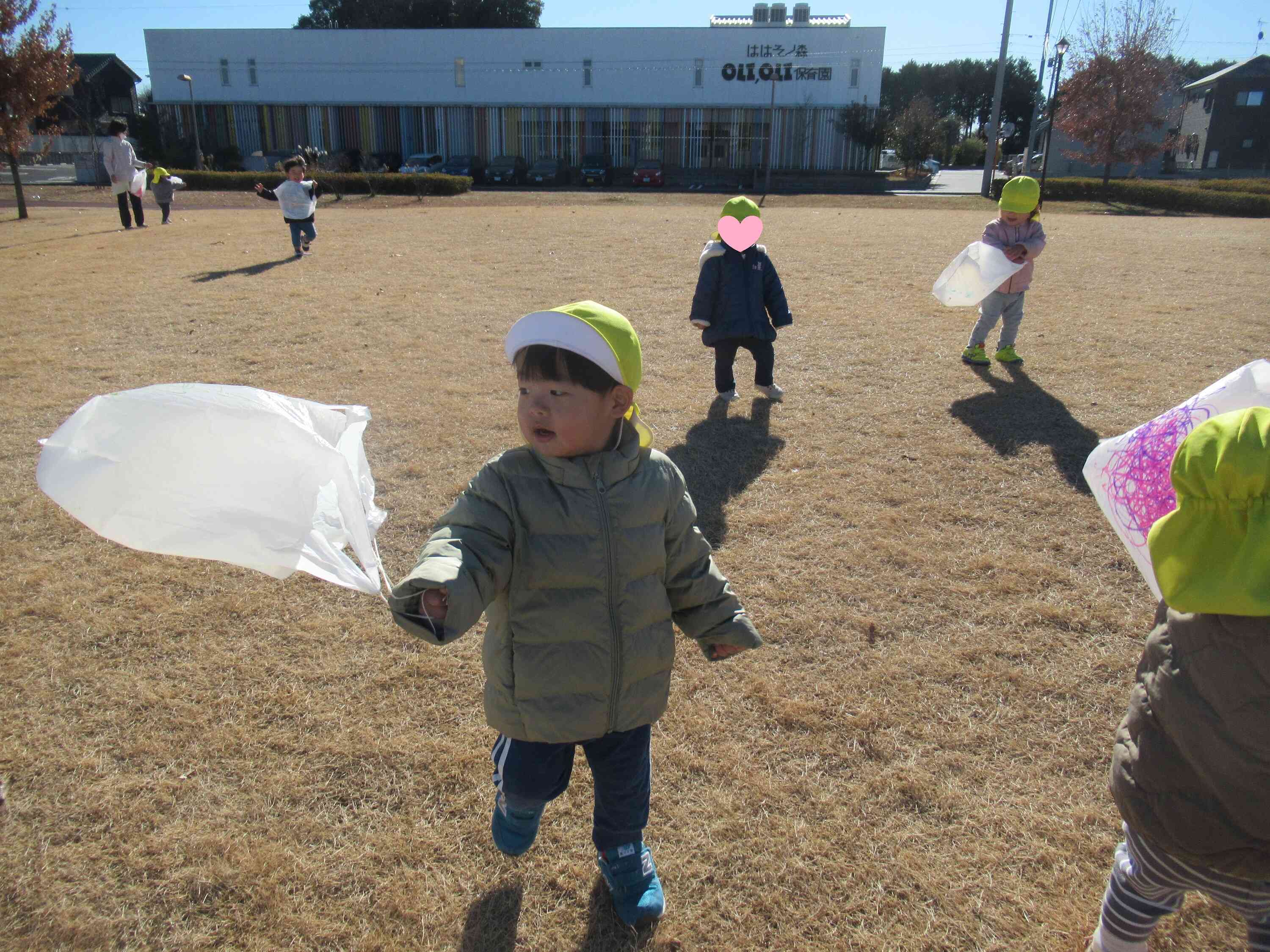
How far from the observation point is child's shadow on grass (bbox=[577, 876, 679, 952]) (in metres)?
1.91

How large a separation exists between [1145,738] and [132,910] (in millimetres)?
2157

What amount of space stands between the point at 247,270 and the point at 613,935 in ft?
33.7

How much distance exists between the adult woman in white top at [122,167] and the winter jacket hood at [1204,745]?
1563cm

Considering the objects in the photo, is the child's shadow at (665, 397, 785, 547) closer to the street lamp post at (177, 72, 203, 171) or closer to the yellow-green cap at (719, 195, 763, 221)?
the yellow-green cap at (719, 195, 763, 221)

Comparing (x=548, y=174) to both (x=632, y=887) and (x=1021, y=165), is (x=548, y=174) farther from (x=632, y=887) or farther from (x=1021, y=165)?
(x=632, y=887)

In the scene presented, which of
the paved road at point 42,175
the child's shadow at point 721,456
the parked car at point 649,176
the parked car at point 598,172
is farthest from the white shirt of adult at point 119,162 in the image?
the parked car at point 649,176

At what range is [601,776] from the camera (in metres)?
1.99

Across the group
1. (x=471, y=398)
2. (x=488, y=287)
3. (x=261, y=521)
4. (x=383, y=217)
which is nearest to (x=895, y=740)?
(x=261, y=521)

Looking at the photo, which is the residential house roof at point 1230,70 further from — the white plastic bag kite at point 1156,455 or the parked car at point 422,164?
the white plastic bag kite at point 1156,455

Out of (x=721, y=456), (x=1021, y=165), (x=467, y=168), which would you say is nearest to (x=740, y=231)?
(x=721, y=456)

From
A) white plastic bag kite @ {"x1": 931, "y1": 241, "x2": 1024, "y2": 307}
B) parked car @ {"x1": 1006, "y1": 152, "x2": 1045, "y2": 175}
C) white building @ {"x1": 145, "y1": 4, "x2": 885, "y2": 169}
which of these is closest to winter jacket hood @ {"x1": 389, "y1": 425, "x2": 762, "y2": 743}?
white plastic bag kite @ {"x1": 931, "y1": 241, "x2": 1024, "y2": 307}

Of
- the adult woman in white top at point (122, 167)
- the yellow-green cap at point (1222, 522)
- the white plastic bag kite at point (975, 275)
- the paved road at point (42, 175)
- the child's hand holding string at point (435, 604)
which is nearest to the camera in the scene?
the yellow-green cap at point (1222, 522)

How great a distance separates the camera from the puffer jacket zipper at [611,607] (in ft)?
5.82

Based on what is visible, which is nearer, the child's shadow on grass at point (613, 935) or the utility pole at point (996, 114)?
the child's shadow on grass at point (613, 935)
